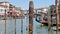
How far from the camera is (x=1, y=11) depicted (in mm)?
68062

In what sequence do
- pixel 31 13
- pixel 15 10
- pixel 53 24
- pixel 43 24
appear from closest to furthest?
pixel 31 13 → pixel 53 24 → pixel 43 24 → pixel 15 10

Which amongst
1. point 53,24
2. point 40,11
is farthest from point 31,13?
point 40,11

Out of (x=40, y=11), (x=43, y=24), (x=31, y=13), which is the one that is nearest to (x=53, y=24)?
(x=43, y=24)

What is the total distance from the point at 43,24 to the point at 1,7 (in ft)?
113

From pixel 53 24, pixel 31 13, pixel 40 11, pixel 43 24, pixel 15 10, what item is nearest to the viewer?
pixel 31 13

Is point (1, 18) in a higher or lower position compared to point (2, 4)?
lower

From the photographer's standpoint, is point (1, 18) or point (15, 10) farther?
point (15, 10)

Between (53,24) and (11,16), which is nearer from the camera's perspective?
(53,24)

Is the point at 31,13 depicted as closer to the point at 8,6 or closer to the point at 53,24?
the point at 53,24

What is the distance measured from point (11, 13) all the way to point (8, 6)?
289 cm

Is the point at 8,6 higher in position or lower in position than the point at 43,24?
higher

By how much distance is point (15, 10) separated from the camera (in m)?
73.7

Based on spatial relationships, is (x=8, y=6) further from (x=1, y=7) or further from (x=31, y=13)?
(x=31, y=13)

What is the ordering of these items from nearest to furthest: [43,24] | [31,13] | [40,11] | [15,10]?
[31,13] < [43,24] < [40,11] < [15,10]
